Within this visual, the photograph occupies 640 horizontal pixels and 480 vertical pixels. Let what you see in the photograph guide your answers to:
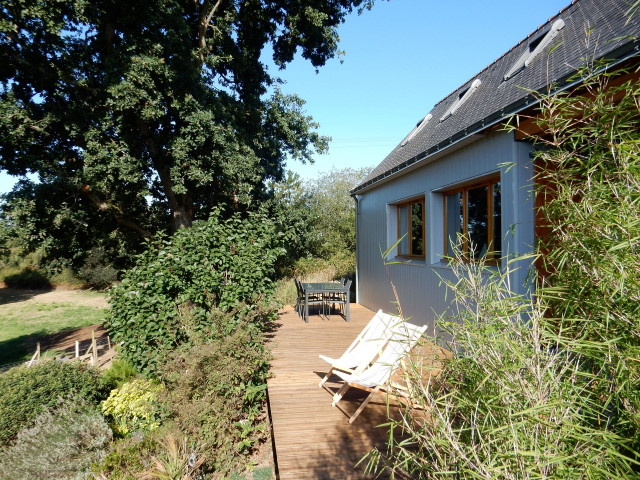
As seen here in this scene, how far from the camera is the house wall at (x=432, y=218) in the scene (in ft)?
15.8

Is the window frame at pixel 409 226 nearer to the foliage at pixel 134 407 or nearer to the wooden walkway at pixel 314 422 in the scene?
the wooden walkway at pixel 314 422

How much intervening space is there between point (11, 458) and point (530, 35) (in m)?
10.2

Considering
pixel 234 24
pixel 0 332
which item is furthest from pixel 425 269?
pixel 0 332

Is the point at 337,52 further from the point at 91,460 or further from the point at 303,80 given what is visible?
the point at 91,460

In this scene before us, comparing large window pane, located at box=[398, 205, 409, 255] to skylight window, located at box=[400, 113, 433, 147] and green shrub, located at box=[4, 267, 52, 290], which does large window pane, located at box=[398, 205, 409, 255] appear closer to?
skylight window, located at box=[400, 113, 433, 147]

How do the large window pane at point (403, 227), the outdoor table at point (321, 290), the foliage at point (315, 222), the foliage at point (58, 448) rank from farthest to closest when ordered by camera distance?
the foliage at point (315, 222) < the outdoor table at point (321, 290) < the large window pane at point (403, 227) < the foliage at point (58, 448)

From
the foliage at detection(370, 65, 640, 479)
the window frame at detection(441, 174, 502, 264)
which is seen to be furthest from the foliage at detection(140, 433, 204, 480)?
the window frame at detection(441, 174, 502, 264)

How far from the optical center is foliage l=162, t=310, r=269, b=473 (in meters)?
3.79

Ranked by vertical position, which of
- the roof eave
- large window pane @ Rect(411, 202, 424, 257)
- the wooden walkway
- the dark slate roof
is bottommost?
the wooden walkway

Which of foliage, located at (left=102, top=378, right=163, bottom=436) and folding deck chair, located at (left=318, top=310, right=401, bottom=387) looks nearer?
folding deck chair, located at (left=318, top=310, right=401, bottom=387)

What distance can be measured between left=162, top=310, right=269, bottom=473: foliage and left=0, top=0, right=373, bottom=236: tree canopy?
591 cm

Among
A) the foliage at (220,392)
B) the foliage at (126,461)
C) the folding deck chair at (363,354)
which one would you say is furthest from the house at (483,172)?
the foliage at (126,461)

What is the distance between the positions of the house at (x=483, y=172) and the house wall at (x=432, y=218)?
2 cm

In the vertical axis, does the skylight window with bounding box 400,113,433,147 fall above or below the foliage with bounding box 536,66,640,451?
above
